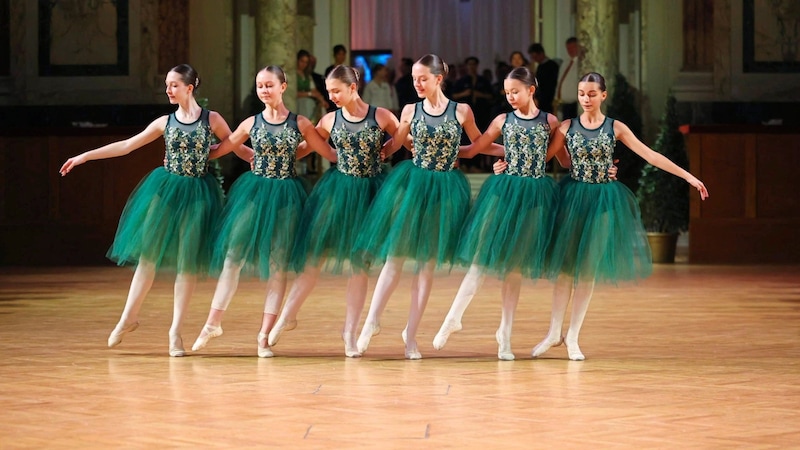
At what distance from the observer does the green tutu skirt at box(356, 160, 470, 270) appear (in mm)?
6219

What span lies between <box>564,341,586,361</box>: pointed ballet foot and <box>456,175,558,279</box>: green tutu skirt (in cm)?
39

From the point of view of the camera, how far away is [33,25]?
51.3ft

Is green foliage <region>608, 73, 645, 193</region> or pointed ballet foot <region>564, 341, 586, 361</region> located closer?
pointed ballet foot <region>564, 341, 586, 361</region>

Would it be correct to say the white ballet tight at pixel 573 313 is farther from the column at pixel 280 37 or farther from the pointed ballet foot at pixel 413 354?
the column at pixel 280 37

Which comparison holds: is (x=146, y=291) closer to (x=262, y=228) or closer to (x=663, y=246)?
(x=262, y=228)

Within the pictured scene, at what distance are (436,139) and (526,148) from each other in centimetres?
44

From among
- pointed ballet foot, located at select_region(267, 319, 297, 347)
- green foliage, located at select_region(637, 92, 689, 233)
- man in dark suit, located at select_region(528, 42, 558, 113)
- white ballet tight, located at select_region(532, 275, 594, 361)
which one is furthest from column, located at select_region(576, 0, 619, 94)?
pointed ballet foot, located at select_region(267, 319, 297, 347)

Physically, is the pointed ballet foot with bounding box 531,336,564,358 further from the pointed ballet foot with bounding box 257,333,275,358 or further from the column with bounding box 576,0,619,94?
the column with bounding box 576,0,619,94

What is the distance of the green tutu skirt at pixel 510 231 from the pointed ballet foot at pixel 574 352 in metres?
0.39

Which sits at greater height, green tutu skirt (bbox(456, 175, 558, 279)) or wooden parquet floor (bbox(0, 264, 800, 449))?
green tutu skirt (bbox(456, 175, 558, 279))

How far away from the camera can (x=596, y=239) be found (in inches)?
245

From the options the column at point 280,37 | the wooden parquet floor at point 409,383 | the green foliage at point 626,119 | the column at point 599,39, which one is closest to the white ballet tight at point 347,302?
the wooden parquet floor at point 409,383

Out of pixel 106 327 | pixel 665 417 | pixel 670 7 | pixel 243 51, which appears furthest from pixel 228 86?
pixel 665 417

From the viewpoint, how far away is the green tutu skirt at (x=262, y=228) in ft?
20.8
